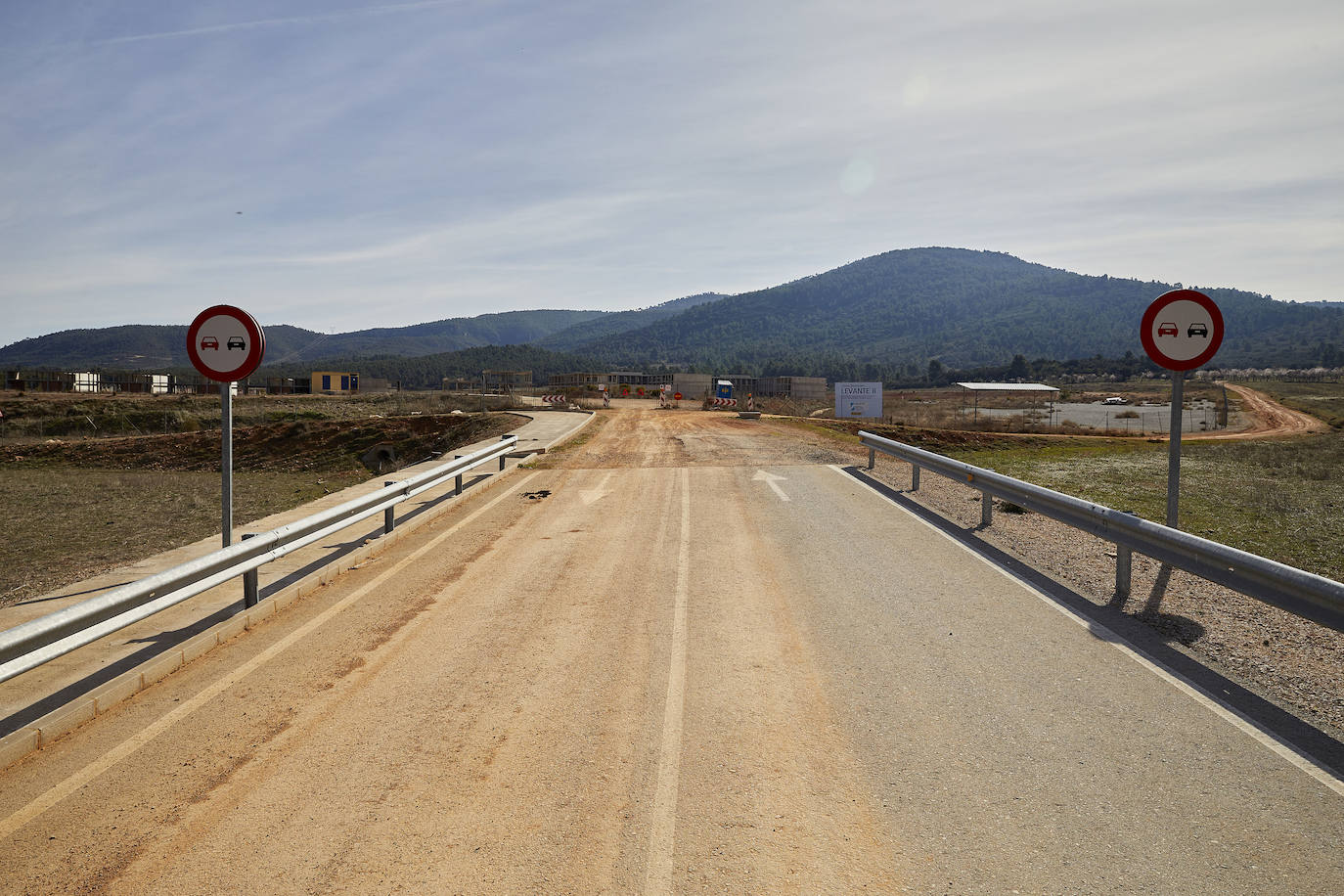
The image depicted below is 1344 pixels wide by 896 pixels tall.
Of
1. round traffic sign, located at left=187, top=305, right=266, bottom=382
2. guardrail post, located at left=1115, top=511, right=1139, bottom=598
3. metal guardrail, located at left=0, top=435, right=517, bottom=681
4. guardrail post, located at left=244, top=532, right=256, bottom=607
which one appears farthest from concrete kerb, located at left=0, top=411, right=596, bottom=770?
guardrail post, located at left=1115, top=511, right=1139, bottom=598

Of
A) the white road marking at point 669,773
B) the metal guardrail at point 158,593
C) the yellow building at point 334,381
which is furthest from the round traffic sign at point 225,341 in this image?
the yellow building at point 334,381

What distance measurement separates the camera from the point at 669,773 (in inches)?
163

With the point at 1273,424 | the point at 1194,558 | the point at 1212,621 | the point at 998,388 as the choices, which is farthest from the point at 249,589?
the point at 1273,424

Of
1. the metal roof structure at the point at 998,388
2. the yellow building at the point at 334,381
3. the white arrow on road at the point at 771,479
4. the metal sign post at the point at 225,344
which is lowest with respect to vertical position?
the white arrow on road at the point at 771,479

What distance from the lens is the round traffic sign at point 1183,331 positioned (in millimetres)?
7910

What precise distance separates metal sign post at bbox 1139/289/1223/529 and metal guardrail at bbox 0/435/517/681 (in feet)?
28.0

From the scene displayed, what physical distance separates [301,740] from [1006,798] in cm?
388

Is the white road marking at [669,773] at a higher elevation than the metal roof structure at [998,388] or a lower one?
lower

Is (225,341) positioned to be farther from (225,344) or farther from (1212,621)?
(1212,621)

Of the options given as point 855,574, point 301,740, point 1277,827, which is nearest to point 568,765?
point 301,740

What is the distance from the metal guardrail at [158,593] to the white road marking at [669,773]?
11.3ft

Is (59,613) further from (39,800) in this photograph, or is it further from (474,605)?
(474,605)

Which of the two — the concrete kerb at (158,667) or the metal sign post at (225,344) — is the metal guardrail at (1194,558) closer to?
the concrete kerb at (158,667)

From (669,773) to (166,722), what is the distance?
314 cm
